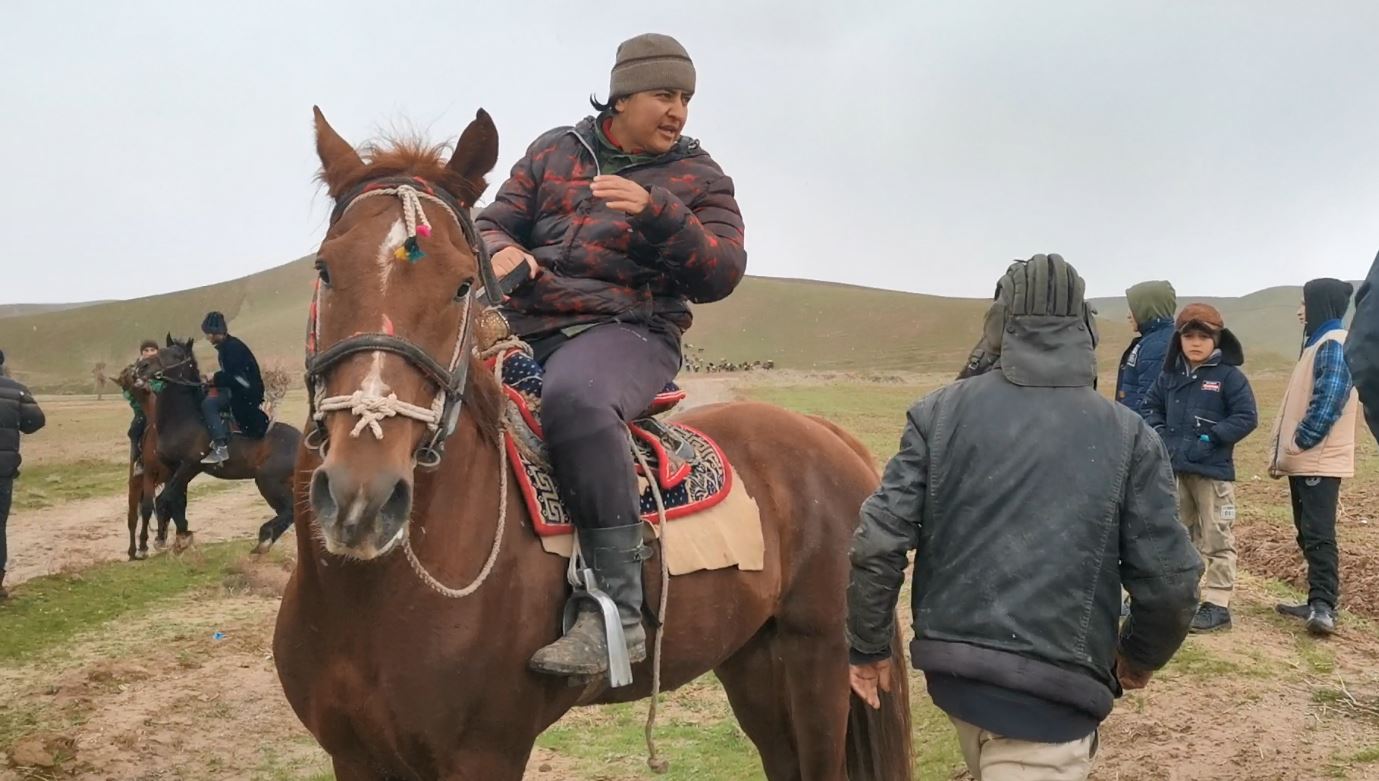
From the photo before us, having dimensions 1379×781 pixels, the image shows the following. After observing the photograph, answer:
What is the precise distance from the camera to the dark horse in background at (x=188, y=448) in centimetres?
1322

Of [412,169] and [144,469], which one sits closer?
[412,169]

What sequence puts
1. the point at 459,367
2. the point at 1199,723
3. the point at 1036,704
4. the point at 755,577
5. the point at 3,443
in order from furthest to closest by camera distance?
the point at 3,443 < the point at 1199,723 < the point at 755,577 < the point at 459,367 < the point at 1036,704

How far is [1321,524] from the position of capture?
7395 mm

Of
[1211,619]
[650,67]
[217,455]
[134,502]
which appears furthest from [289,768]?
[134,502]

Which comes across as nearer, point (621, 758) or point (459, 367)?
point (459, 367)

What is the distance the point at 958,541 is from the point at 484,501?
1.49 meters

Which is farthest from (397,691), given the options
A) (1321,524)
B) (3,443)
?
(3,443)

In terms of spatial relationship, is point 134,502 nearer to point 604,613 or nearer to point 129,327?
point 604,613

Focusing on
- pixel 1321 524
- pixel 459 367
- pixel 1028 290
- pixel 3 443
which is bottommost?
pixel 1321 524

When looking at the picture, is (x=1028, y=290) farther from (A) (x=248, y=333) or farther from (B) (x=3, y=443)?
(A) (x=248, y=333)

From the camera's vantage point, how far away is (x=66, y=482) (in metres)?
20.4

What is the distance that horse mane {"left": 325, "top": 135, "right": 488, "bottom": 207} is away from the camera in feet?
9.85

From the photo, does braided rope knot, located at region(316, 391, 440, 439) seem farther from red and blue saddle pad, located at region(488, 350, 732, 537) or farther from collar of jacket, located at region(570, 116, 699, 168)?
collar of jacket, located at region(570, 116, 699, 168)

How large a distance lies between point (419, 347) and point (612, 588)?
1126 millimetres
